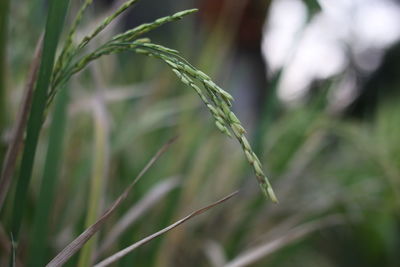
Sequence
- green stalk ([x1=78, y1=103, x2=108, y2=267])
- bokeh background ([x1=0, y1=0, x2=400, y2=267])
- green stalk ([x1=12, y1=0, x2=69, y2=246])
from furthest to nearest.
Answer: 1. bokeh background ([x1=0, y1=0, x2=400, y2=267])
2. green stalk ([x1=78, y1=103, x2=108, y2=267])
3. green stalk ([x1=12, y1=0, x2=69, y2=246])

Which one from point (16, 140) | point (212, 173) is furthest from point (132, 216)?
point (212, 173)

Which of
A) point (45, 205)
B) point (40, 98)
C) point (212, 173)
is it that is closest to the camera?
point (40, 98)

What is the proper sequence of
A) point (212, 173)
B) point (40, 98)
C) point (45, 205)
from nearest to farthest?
1. point (40, 98)
2. point (45, 205)
3. point (212, 173)

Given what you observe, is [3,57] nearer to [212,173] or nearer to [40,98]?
[40,98]

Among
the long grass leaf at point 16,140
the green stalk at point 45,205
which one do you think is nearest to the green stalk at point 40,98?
the long grass leaf at point 16,140

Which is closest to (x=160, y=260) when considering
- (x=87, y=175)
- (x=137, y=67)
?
(x=87, y=175)

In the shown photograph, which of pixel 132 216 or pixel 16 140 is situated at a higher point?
pixel 16 140

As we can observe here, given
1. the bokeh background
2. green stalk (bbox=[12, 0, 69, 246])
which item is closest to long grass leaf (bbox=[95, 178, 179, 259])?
the bokeh background

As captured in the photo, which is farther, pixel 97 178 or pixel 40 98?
pixel 97 178

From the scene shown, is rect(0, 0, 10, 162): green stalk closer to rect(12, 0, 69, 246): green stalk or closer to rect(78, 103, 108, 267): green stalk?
rect(78, 103, 108, 267): green stalk
